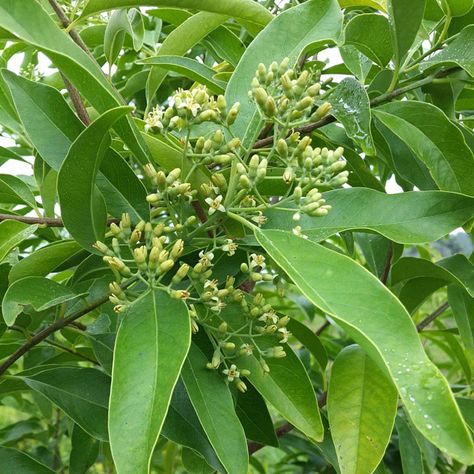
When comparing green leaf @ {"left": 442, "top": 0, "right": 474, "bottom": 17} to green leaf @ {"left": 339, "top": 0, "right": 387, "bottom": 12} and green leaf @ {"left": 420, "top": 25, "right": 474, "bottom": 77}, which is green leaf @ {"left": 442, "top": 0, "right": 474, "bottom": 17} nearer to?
green leaf @ {"left": 420, "top": 25, "right": 474, "bottom": 77}

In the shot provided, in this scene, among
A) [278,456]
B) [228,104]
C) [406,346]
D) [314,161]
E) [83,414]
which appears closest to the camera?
[406,346]

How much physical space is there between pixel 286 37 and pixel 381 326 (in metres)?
0.62

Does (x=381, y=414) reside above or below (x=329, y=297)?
below

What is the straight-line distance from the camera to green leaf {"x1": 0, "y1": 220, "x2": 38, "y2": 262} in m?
1.27

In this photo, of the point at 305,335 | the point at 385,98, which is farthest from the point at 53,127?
the point at 305,335

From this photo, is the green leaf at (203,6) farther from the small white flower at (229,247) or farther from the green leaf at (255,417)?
the green leaf at (255,417)

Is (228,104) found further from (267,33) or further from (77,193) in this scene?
(77,193)

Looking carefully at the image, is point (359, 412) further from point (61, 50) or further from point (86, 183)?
point (61, 50)

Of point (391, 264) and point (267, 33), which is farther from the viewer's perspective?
point (391, 264)

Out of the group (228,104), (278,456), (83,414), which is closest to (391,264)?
(228,104)

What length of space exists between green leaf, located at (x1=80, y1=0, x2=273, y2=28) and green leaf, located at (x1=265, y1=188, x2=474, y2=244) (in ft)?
1.23

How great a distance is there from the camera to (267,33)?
1271 mm

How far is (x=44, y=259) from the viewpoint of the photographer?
1275 mm

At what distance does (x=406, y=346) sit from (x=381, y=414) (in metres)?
0.40
